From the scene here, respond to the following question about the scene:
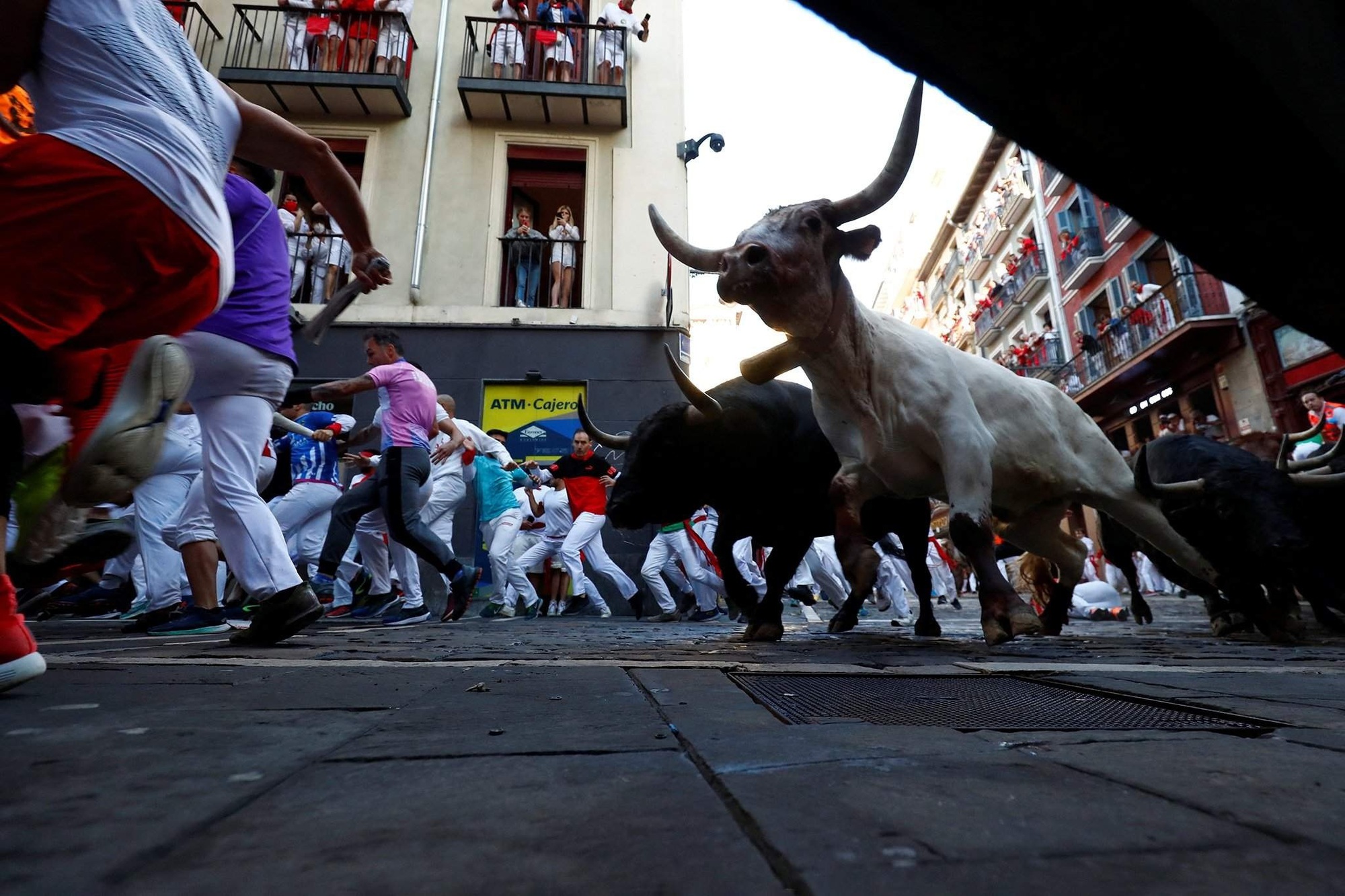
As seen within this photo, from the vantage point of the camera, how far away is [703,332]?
202 ft

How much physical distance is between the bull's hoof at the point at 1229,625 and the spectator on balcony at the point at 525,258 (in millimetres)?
10685

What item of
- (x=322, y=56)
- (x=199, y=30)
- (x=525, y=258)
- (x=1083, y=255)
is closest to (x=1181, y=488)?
(x=525, y=258)

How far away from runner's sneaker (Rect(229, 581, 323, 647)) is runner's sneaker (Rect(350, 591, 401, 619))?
361 cm

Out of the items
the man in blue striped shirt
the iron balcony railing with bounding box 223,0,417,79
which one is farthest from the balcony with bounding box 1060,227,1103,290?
the man in blue striped shirt

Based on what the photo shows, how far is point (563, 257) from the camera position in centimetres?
1314

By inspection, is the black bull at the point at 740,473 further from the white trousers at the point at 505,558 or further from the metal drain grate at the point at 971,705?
the white trousers at the point at 505,558

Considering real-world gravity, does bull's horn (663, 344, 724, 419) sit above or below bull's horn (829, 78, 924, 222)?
below

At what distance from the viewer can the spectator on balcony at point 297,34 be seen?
13.5 meters

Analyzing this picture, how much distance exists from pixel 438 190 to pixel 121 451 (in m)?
12.4

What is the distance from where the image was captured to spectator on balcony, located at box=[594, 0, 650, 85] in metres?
13.9

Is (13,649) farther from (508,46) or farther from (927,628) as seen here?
(508,46)

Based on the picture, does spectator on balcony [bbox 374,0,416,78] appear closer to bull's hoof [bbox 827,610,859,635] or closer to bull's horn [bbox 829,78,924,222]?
bull's horn [bbox 829,78,924,222]

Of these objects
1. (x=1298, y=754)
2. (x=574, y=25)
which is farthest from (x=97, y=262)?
(x=574, y=25)

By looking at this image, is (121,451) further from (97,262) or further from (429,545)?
(429,545)
